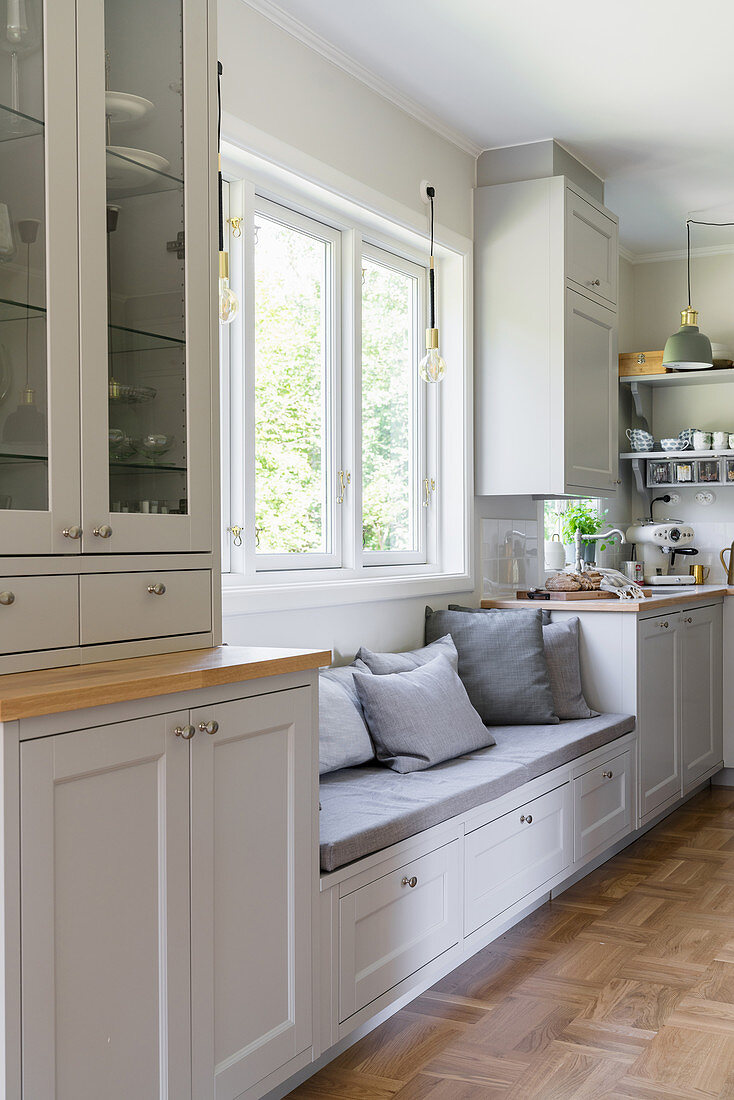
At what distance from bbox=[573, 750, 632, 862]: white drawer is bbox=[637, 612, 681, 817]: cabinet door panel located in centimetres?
14

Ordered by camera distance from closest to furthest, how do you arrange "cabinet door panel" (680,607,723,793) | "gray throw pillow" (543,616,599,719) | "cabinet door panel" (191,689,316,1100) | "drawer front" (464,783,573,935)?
"cabinet door panel" (191,689,316,1100) < "drawer front" (464,783,573,935) < "gray throw pillow" (543,616,599,719) < "cabinet door panel" (680,607,723,793)

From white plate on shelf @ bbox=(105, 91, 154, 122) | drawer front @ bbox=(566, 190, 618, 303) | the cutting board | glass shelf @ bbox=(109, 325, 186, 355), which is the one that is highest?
drawer front @ bbox=(566, 190, 618, 303)

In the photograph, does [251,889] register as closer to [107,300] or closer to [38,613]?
[38,613]

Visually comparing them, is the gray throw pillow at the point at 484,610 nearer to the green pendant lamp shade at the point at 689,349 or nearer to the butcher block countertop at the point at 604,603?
the butcher block countertop at the point at 604,603

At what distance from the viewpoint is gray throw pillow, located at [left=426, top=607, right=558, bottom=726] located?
12.4 ft

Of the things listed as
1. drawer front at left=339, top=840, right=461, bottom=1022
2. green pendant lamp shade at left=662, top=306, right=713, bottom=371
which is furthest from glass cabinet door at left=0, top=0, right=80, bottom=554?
green pendant lamp shade at left=662, top=306, right=713, bottom=371

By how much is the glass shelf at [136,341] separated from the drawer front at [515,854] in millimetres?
1523

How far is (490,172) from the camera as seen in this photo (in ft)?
14.3

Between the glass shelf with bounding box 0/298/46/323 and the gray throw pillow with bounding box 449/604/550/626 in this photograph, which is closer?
the glass shelf with bounding box 0/298/46/323

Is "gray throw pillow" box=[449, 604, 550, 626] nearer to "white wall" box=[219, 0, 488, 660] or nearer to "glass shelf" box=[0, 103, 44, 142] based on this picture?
"white wall" box=[219, 0, 488, 660]

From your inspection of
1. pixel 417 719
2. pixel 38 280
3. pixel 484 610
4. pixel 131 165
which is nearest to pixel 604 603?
pixel 484 610

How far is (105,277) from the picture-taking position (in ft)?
6.28

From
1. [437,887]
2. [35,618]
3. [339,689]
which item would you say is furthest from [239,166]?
[437,887]

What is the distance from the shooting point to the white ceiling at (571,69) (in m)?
3.19
